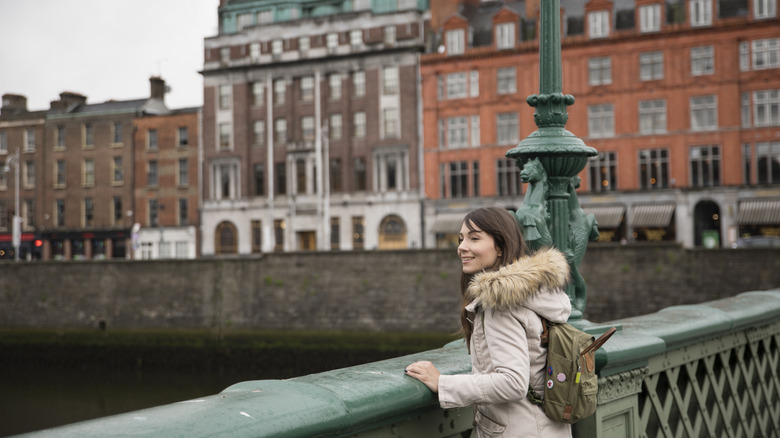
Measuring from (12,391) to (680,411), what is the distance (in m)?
24.8

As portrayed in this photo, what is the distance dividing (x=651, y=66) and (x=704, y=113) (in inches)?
130

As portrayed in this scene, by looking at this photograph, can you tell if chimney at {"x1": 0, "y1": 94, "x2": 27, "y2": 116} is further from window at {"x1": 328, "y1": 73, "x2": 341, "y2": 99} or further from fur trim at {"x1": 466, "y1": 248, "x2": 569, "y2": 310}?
fur trim at {"x1": 466, "y1": 248, "x2": 569, "y2": 310}

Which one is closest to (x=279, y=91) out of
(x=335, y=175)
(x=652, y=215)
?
(x=335, y=175)

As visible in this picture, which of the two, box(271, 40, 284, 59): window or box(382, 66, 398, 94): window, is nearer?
box(382, 66, 398, 94): window

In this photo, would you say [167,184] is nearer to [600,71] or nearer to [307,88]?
[307,88]

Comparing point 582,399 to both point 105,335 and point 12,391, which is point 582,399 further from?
point 105,335

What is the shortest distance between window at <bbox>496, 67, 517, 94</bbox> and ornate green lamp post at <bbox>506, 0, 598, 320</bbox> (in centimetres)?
3480

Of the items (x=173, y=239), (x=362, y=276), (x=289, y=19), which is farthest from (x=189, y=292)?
(x=289, y=19)

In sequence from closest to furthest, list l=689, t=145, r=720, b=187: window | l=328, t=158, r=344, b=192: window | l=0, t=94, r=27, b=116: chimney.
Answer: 1. l=689, t=145, r=720, b=187: window
2. l=328, t=158, r=344, b=192: window
3. l=0, t=94, r=27, b=116: chimney

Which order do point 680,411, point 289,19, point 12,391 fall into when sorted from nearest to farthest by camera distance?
point 680,411 → point 12,391 → point 289,19

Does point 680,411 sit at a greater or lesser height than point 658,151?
A: lesser

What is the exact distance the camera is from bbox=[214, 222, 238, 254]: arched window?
44.2 meters

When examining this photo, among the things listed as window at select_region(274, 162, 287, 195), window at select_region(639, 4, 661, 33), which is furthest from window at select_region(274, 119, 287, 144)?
window at select_region(639, 4, 661, 33)

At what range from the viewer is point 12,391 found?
24.5 m
